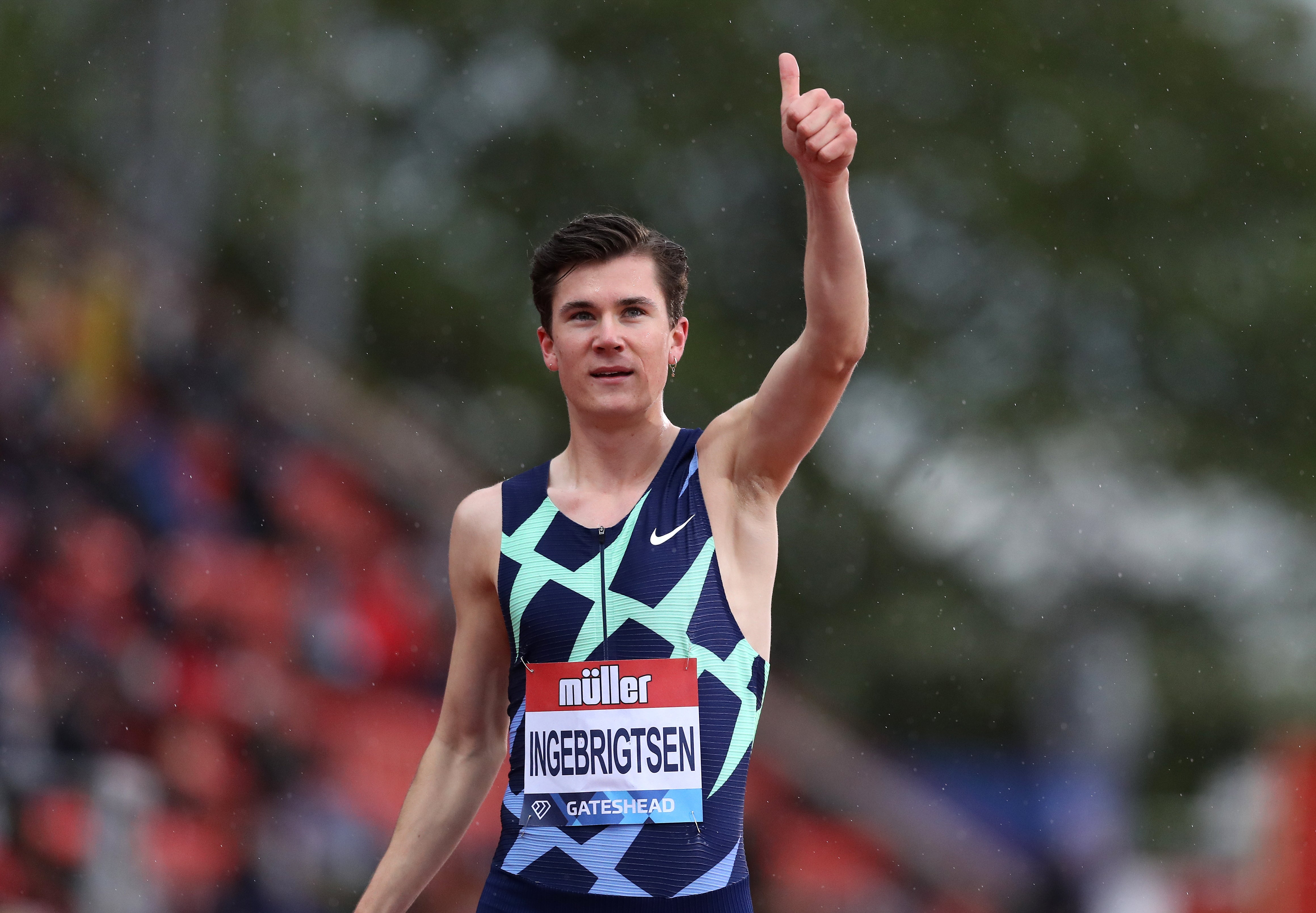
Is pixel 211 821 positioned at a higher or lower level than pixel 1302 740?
lower

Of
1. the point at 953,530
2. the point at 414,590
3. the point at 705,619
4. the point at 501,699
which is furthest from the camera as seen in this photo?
the point at 953,530

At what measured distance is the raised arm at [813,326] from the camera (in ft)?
7.66

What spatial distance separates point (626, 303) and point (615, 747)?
0.78 meters

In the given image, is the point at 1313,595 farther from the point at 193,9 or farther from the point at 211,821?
the point at 193,9

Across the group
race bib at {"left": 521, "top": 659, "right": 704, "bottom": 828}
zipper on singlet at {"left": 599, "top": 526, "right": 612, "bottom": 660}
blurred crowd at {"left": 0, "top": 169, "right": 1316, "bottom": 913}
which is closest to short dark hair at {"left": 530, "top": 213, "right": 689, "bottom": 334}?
zipper on singlet at {"left": 599, "top": 526, "right": 612, "bottom": 660}

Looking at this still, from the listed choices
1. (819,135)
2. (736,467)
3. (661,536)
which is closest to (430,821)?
(661,536)

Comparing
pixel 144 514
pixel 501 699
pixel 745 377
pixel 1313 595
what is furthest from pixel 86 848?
pixel 1313 595

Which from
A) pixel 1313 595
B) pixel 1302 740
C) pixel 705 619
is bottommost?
pixel 705 619

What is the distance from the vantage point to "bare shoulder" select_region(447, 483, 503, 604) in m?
2.70

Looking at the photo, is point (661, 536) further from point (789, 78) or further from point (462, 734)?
point (789, 78)

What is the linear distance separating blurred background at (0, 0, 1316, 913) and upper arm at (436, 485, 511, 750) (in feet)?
21.1

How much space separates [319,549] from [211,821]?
202cm

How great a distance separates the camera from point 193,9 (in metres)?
11.9

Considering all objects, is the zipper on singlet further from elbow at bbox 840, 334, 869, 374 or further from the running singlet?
elbow at bbox 840, 334, 869, 374
